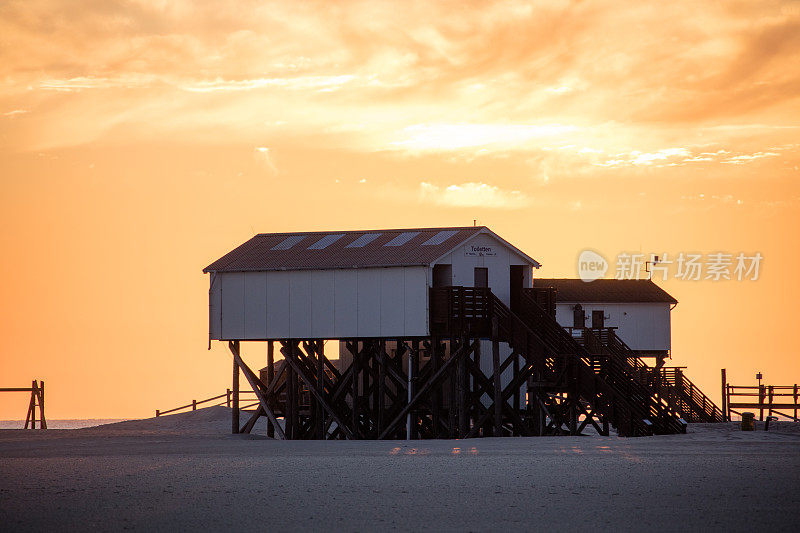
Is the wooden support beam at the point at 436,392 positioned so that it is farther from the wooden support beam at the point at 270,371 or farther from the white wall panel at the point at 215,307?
the white wall panel at the point at 215,307

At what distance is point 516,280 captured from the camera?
4562 cm

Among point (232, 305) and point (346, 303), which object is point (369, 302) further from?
point (232, 305)

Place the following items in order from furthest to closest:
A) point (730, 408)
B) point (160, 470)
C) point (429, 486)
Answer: point (730, 408) < point (160, 470) < point (429, 486)

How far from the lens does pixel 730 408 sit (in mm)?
62750

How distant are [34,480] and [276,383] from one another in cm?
2328

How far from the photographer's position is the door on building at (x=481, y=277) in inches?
1729

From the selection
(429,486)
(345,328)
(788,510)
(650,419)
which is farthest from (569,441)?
(788,510)

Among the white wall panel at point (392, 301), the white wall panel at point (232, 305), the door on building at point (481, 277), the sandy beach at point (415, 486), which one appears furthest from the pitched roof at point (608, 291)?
the sandy beach at point (415, 486)

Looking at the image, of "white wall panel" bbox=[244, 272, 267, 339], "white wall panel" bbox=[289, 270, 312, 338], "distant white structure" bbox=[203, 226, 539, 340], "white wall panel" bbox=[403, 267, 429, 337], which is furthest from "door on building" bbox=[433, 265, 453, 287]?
"white wall panel" bbox=[244, 272, 267, 339]

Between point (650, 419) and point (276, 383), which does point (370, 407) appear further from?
point (650, 419)

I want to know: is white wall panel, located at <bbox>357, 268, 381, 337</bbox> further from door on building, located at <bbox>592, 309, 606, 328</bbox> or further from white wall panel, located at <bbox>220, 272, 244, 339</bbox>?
door on building, located at <bbox>592, 309, 606, 328</bbox>

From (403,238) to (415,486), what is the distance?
22119 millimetres

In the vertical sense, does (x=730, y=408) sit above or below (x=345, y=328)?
below

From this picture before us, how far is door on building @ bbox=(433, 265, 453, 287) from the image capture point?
141 feet
